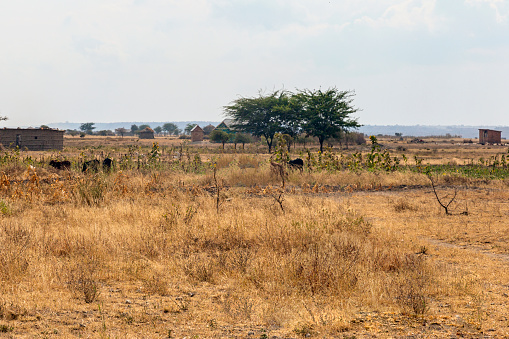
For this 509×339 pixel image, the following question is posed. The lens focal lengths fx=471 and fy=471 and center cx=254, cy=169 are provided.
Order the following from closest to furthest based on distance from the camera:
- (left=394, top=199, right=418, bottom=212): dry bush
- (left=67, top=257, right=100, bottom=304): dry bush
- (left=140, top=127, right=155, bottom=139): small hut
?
1. (left=67, top=257, right=100, bottom=304): dry bush
2. (left=394, top=199, right=418, bottom=212): dry bush
3. (left=140, top=127, right=155, bottom=139): small hut

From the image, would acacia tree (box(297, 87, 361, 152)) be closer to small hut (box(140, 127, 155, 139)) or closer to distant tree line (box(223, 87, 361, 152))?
distant tree line (box(223, 87, 361, 152))

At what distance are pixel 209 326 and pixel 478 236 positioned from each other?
6.41 m

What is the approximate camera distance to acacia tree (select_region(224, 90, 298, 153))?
5315 cm

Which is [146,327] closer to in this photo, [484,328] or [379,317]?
[379,317]

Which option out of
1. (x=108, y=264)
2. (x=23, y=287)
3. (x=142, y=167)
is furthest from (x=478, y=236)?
(x=142, y=167)

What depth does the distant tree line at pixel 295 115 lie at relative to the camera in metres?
42.3

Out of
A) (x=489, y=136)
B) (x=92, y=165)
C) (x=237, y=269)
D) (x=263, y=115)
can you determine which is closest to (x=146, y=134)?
(x=263, y=115)

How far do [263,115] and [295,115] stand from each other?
6706mm

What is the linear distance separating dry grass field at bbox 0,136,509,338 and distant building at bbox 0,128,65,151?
36.6 m

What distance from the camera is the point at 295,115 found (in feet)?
166

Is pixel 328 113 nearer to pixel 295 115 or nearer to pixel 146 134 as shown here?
pixel 295 115

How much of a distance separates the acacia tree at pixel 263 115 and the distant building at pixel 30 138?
21648mm

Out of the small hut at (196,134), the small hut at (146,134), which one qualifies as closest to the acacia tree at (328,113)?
the small hut at (196,134)

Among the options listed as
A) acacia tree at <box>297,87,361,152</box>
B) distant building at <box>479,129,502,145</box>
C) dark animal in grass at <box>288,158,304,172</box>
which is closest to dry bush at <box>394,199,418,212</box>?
dark animal in grass at <box>288,158,304,172</box>
